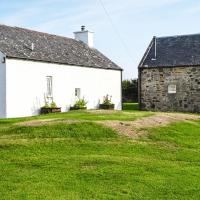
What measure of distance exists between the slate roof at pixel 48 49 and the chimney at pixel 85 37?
2.39ft

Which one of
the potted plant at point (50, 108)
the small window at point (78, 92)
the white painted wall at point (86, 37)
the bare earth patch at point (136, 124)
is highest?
the white painted wall at point (86, 37)

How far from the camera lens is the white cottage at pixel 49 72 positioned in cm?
2577

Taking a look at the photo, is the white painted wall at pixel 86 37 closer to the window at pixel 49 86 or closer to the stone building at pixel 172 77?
the stone building at pixel 172 77

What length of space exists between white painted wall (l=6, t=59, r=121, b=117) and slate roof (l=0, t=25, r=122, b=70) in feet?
1.43

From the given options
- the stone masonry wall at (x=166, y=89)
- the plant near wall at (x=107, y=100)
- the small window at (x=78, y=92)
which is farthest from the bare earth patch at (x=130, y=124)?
the plant near wall at (x=107, y=100)

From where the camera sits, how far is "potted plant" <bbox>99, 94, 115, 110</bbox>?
34.1 m

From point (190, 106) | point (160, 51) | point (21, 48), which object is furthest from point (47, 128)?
point (160, 51)

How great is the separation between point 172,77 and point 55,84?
32.0 ft

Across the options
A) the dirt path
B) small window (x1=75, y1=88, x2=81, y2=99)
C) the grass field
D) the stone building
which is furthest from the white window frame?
the grass field

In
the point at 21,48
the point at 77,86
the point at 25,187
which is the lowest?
the point at 25,187

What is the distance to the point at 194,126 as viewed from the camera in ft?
66.0

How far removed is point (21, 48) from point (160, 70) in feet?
39.3

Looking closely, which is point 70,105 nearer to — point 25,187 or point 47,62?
point 47,62

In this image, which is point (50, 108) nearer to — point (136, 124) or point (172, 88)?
point (136, 124)
